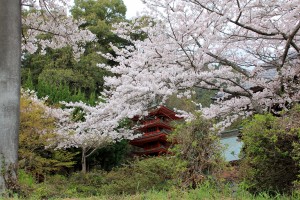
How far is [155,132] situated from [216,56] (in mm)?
14660

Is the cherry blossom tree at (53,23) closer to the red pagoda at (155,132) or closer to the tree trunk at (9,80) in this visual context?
the tree trunk at (9,80)

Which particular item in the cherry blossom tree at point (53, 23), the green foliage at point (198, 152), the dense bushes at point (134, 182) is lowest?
the dense bushes at point (134, 182)

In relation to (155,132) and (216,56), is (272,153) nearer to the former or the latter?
(216,56)

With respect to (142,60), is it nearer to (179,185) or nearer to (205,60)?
(205,60)

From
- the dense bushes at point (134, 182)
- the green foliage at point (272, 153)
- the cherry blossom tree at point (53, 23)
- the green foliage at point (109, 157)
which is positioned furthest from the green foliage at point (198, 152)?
the green foliage at point (109, 157)

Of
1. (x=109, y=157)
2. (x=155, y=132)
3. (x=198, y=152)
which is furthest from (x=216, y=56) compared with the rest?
(x=155, y=132)

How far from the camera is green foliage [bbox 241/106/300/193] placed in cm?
404

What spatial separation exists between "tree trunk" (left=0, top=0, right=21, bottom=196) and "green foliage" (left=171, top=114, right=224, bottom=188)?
2.26 m

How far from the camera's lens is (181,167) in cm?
436

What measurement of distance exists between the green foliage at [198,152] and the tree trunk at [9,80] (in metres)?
2.26

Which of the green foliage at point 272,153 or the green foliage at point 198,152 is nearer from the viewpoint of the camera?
the green foliage at point 272,153

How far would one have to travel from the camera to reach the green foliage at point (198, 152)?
4.35m

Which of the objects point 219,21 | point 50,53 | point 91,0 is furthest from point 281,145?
point 91,0

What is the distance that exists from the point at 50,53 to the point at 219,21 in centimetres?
2124
